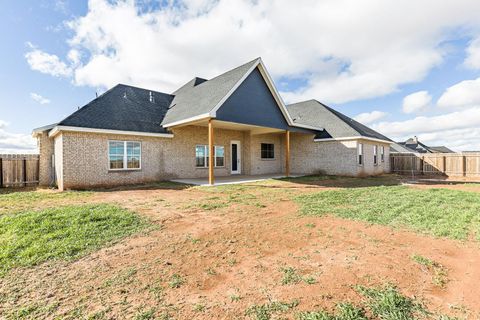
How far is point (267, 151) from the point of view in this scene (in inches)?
763

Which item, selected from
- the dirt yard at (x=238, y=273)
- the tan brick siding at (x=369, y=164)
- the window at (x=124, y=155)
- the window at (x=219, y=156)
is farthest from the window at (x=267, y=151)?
the dirt yard at (x=238, y=273)

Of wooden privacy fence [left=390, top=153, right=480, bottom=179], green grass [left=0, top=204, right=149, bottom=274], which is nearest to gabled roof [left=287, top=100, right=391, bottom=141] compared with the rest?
wooden privacy fence [left=390, top=153, right=480, bottom=179]

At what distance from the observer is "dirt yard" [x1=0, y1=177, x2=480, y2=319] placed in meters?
2.43

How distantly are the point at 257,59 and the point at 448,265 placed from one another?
1312 cm

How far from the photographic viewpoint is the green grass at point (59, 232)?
3668 millimetres

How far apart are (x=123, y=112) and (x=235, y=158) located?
8.52 metres

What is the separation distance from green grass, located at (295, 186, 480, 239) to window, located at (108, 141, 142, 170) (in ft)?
31.0

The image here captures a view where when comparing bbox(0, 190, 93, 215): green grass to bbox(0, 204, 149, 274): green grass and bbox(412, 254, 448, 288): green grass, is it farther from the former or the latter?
bbox(412, 254, 448, 288): green grass

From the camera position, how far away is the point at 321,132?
1820cm

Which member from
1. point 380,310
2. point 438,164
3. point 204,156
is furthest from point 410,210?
point 438,164

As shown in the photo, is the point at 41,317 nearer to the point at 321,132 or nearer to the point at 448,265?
the point at 448,265

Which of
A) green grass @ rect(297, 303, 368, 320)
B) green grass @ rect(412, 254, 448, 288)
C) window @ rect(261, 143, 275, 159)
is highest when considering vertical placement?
window @ rect(261, 143, 275, 159)

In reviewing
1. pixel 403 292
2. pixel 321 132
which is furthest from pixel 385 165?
pixel 403 292

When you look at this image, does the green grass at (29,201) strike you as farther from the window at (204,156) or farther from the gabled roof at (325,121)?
the gabled roof at (325,121)
